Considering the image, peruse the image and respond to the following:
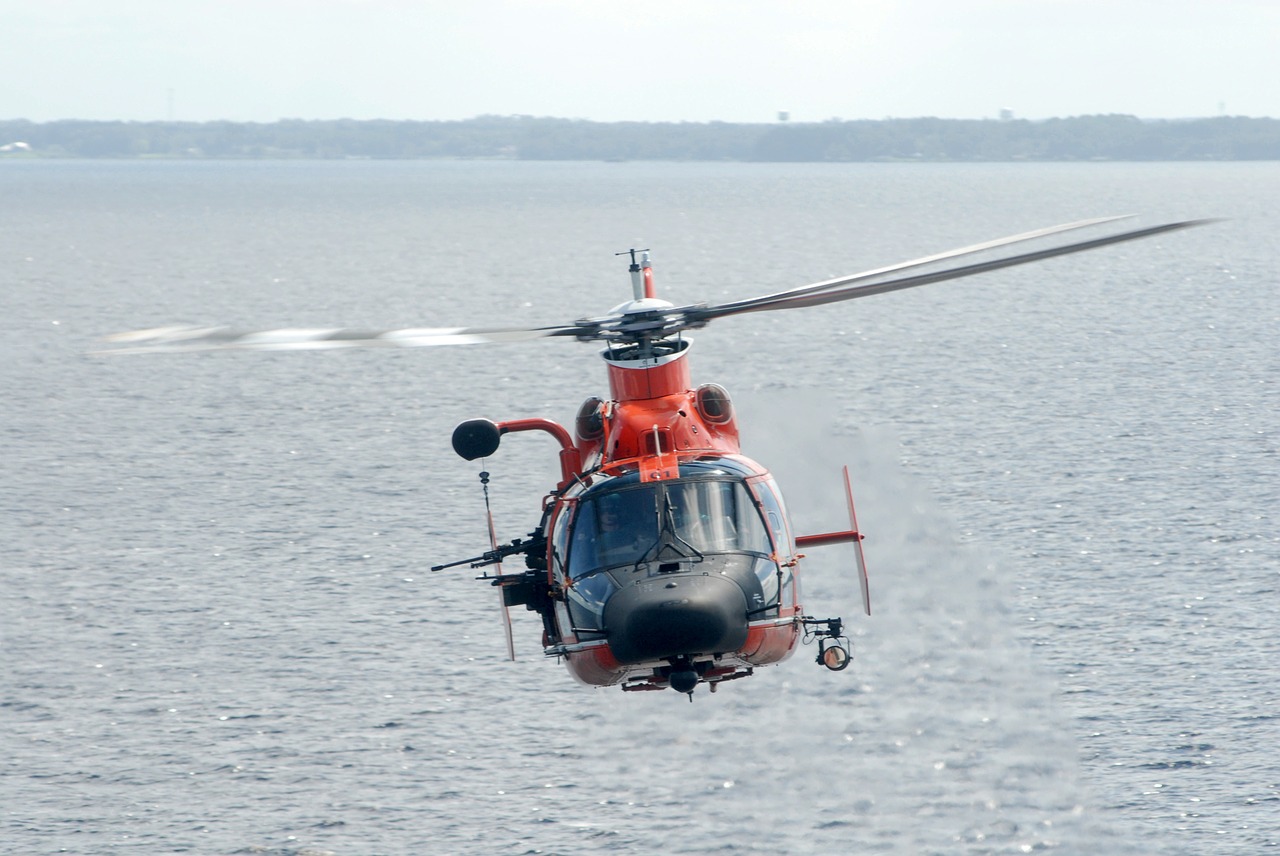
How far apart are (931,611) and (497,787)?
1555 cm

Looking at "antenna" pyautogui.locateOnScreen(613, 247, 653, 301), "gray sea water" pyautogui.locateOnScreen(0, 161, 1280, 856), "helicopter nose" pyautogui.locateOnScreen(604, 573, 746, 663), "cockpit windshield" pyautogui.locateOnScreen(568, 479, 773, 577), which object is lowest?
"gray sea water" pyautogui.locateOnScreen(0, 161, 1280, 856)

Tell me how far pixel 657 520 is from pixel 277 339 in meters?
6.19

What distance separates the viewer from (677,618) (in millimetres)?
19922

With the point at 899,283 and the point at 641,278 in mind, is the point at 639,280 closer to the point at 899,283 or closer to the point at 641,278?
the point at 641,278

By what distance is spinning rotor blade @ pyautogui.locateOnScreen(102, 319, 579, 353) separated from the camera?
17.9 meters

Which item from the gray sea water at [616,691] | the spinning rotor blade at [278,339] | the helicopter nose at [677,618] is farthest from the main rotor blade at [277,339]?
the gray sea water at [616,691]

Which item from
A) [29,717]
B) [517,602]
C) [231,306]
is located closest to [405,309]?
[231,306]

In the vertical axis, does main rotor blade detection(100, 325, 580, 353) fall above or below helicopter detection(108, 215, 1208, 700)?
above

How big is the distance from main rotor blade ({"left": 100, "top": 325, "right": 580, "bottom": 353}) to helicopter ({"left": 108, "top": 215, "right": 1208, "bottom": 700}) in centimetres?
3

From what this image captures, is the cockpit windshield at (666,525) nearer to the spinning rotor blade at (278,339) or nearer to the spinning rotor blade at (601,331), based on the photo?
the spinning rotor blade at (601,331)

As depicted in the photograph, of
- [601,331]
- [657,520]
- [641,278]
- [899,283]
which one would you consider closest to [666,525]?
[657,520]

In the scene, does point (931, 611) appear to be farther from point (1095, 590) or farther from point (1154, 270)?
point (1154, 270)

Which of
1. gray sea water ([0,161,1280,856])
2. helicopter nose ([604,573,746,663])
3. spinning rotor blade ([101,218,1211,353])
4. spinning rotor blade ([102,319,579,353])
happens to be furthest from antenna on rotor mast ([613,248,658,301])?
gray sea water ([0,161,1280,856])

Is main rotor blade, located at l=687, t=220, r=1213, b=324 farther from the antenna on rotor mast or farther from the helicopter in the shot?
the antenna on rotor mast
